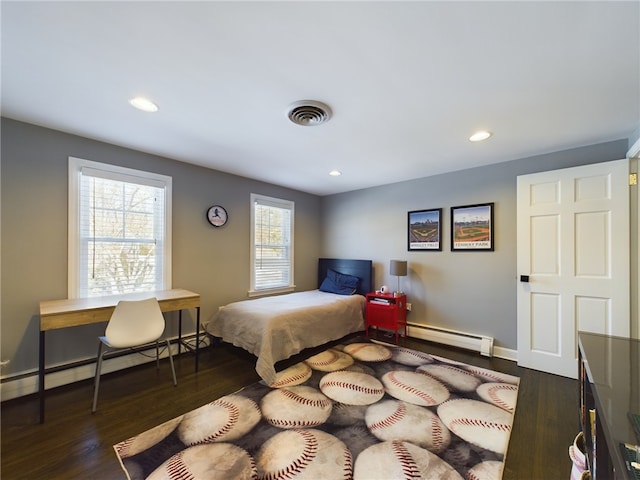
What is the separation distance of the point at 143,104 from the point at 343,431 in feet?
9.28

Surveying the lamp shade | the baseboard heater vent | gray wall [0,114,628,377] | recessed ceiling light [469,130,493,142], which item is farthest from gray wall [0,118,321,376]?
recessed ceiling light [469,130,493,142]

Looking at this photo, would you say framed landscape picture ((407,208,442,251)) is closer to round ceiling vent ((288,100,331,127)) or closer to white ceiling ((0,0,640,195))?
white ceiling ((0,0,640,195))

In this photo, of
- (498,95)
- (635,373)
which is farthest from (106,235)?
(635,373)

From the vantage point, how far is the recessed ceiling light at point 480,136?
8.01ft

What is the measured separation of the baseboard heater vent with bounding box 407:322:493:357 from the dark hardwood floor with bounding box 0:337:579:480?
0.21 metres

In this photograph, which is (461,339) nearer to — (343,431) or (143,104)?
(343,431)

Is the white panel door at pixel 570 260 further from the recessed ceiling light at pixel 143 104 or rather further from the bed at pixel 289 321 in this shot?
the recessed ceiling light at pixel 143 104

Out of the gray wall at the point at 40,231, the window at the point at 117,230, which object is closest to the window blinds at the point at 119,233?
the window at the point at 117,230

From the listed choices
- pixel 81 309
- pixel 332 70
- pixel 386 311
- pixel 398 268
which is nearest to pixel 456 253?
pixel 398 268

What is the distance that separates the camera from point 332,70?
1602 mm

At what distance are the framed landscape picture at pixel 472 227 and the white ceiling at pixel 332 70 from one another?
911 mm

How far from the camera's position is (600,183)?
101 inches

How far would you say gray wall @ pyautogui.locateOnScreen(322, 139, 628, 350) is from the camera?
3.15m

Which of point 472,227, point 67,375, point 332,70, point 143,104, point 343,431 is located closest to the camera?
point 332,70
